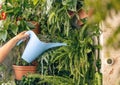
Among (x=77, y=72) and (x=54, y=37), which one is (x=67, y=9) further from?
(x=77, y=72)

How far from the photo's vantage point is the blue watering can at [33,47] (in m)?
2.69

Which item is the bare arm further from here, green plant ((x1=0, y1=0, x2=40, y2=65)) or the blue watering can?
green plant ((x1=0, y1=0, x2=40, y2=65))

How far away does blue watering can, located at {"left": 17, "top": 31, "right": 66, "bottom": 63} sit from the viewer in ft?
8.84

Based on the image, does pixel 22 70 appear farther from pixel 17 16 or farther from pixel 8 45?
pixel 17 16

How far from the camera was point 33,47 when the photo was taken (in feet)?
8.93

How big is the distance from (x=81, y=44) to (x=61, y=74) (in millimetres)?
430

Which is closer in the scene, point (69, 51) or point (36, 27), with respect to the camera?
point (69, 51)

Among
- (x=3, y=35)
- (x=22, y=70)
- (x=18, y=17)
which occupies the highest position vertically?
(x=18, y=17)

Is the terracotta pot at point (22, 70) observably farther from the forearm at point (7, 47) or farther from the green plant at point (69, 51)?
the forearm at point (7, 47)

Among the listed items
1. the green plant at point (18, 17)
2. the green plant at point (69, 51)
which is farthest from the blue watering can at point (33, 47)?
the green plant at point (18, 17)

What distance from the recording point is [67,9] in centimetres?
288

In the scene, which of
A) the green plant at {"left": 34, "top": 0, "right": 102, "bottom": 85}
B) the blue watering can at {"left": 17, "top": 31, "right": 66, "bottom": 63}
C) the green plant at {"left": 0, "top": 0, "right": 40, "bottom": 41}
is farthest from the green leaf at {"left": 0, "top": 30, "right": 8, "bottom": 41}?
the green plant at {"left": 34, "top": 0, "right": 102, "bottom": 85}

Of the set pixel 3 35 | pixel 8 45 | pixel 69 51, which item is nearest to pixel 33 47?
pixel 8 45

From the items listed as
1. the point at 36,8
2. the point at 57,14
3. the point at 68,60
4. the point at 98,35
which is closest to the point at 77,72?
the point at 68,60
